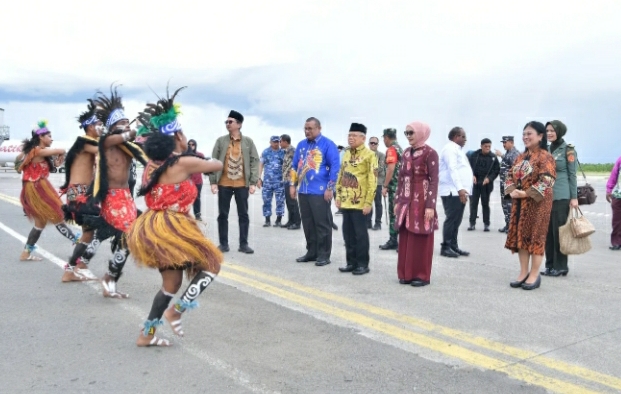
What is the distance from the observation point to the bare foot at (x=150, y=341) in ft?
14.1

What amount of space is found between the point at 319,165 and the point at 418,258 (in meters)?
2.00

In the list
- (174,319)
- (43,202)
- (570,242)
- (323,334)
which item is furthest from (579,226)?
(43,202)

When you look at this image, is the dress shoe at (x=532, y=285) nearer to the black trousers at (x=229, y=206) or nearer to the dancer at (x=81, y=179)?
the black trousers at (x=229, y=206)

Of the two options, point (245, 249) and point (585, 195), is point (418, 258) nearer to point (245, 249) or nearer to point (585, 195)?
point (585, 195)

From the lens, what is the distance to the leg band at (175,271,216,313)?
4238 millimetres

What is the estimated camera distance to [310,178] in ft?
25.4

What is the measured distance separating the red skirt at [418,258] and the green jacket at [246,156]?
9.70 ft

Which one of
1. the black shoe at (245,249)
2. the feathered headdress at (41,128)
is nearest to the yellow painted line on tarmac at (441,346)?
the black shoe at (245,249)

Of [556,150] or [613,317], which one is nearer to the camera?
[613,317]

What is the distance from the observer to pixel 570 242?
6746 millimetres

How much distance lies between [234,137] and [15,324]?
4.33m

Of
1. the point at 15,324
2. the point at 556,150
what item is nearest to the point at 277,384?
the point at 15,324

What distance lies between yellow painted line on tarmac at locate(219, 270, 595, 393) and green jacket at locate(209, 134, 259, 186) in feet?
9.09

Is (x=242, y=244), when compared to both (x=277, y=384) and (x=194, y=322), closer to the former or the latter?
(x=194, y=322)
